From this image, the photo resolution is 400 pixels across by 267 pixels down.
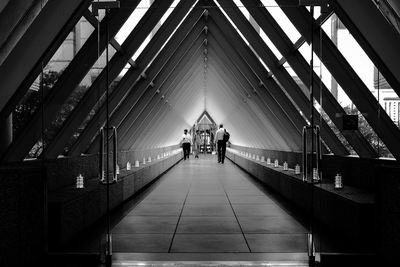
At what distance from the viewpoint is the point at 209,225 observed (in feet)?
23.7

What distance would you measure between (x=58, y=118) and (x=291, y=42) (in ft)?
15.0

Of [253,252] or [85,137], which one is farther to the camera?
[85,137]

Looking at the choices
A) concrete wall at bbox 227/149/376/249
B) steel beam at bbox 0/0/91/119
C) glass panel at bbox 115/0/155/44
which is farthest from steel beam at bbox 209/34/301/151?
steel beam at bbox 0/0/91/119

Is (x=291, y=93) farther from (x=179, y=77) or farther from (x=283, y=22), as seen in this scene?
(x=179, y=77)

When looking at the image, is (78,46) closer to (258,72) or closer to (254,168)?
(258,72)

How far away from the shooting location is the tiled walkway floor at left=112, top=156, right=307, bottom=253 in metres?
5.84

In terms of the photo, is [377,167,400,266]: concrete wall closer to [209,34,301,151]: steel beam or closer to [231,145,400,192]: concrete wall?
[231,145,400,192]: concrete wall

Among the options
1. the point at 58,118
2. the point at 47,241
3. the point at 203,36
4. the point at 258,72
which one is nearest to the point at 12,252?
the point at 47,241

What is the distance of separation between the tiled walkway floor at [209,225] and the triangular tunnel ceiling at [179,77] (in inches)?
65.6

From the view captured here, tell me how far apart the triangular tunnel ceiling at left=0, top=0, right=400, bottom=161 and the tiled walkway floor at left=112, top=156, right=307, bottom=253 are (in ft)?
5.46

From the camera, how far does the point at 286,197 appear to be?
10219 millimetres

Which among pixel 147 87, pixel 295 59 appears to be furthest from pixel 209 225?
pixel 147 87

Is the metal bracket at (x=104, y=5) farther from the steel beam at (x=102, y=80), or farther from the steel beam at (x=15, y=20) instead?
the steel beam at (x=102, y=80)

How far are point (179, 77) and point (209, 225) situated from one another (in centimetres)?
1135
